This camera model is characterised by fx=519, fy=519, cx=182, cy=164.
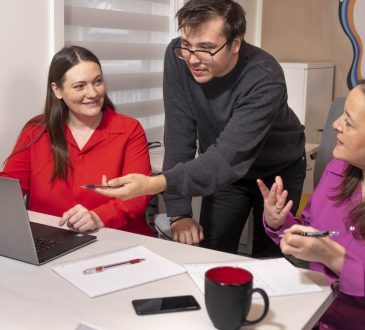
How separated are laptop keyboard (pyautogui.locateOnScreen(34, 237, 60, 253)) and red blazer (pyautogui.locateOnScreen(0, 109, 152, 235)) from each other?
385 mm

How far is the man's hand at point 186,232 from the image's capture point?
5.41 feet

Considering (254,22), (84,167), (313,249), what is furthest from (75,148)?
(254,22)

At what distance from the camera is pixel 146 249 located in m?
1.31

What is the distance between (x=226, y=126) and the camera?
65.2 inches

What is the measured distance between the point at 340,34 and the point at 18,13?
244 cm

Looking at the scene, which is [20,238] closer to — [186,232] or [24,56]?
[186,232]

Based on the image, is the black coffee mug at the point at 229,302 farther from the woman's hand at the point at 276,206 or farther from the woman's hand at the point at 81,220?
the woman's hand at the point at 81,220

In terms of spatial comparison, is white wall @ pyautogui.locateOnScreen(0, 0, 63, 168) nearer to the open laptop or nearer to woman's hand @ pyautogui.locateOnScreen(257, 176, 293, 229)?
the open laptop

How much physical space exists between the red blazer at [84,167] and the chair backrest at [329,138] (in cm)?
65

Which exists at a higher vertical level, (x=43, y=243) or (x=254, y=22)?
(x=254, y=22)

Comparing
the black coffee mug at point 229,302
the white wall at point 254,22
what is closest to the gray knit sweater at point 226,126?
the black coffee mug at point 229,302

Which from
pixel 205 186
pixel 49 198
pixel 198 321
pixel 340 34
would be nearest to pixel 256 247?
pixel 205 186

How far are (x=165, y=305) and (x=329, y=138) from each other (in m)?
1.12

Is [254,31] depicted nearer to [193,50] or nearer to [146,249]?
[193,50]
